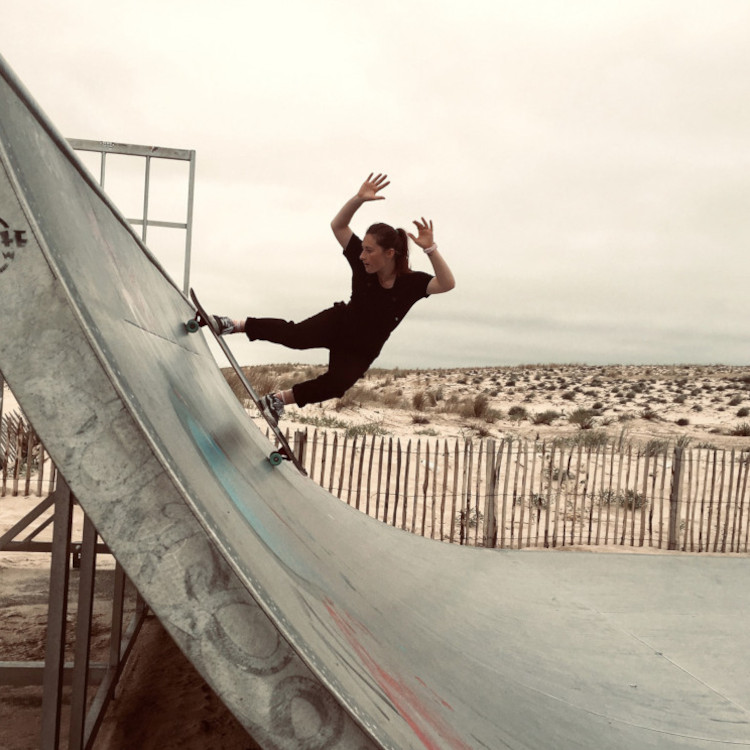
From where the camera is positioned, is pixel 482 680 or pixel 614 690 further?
pixel 614 690

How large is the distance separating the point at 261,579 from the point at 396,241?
125 inches

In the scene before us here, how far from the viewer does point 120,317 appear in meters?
1.69

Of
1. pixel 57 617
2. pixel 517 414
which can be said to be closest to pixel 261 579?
pixel 57 617

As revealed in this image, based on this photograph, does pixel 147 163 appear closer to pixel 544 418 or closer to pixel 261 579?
pixel 261 579

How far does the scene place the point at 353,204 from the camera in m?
3.97

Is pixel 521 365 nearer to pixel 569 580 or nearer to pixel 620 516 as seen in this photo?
pixel 620 516

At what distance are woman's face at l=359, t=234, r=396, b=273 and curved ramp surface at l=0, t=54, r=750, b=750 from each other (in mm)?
1118

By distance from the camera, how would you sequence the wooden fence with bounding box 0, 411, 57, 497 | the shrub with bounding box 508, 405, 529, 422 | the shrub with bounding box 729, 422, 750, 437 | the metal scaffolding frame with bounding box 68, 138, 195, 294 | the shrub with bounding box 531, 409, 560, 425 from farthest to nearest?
the shrub with bounding box 508, 405, 529, 422 → the shrub with bounding box 531, 409, 560, 425 → the shrub with bounding box 729, 422, 750, 437 → the wooden fence with bounding box 0, 411, 57, 497 → the metal scaffolding frame with bounding box 68, 138, 195, 294

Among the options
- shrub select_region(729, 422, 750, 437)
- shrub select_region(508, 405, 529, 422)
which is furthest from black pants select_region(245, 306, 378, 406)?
shrub select_region(729, 422, 750, 437)

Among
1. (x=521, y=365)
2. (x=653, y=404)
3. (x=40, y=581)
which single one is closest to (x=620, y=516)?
(x=40, y=581)

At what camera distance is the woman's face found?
4.04 metres

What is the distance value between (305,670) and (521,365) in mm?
63306

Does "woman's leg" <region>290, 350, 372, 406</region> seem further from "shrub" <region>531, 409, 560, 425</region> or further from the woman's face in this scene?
"shrub" <region>531, 409, 560, 425</region>

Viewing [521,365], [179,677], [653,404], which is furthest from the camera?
[521,365]
